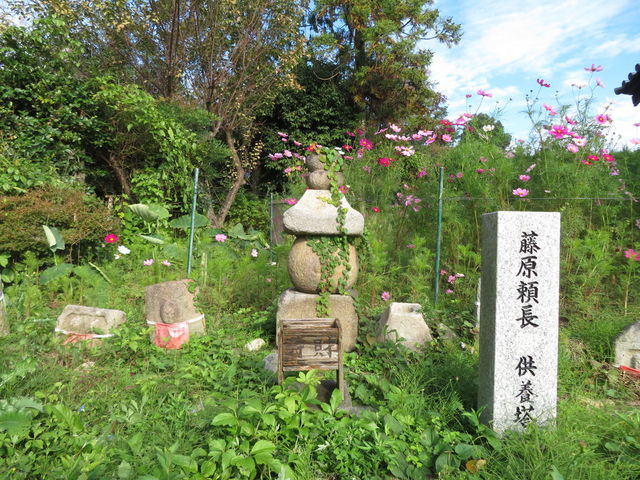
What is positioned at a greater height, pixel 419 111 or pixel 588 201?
pixel 419 111

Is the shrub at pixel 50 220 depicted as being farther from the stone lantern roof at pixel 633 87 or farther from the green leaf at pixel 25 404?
the stone lantern roof at pixel 633 87

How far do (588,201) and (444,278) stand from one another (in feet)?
5.60

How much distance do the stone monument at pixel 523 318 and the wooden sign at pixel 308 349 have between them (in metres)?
0.89

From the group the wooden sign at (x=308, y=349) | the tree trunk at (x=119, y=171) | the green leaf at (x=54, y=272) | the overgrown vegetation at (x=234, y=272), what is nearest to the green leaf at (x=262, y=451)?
the overgrown vegetation at (x=234, y=272)

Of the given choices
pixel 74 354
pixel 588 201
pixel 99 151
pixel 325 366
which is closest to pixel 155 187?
pixel 99 151

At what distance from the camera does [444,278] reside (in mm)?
4363

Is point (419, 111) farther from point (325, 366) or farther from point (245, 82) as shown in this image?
point (325, 366)

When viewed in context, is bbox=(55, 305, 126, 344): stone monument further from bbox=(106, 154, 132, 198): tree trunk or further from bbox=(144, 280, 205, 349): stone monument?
bbox=(106, 154, 132, 198): tree trunk

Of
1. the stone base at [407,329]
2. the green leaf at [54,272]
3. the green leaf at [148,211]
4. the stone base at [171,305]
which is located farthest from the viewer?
the green leaf at [148,211]

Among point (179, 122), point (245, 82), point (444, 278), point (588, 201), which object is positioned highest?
point (245, 82)

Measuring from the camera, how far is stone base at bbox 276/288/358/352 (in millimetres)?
3256

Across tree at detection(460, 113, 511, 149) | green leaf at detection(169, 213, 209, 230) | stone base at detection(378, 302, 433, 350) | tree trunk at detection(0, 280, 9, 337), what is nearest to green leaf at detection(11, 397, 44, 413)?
tree trunk at detection(0, 280, 9, 337)

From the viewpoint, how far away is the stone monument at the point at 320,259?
10.5 feet

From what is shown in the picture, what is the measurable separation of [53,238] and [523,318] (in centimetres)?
502
